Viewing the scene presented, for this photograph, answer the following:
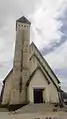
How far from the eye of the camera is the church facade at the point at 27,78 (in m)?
16.9

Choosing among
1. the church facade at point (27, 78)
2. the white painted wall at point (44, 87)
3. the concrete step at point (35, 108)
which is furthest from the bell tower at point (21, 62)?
the concrete step at point (35, 108)

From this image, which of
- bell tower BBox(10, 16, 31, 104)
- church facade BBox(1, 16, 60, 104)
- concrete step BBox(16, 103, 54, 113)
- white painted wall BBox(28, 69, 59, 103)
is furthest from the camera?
white painted wall BBox(28, 69, 59, 103)

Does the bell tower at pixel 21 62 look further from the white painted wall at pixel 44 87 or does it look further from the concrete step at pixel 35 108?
the concrete step at pixel 35 108

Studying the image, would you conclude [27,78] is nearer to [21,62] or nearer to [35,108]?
[21,62]

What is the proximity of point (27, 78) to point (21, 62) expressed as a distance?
5.65 ft

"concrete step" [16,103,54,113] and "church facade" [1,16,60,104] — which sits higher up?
"church facade" [1,16,60,104]

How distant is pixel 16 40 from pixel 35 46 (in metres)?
2.34

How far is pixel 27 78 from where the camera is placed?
1747 centimetres

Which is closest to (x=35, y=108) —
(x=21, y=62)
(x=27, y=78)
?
(x=27, y=78)

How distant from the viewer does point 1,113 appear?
14.8m

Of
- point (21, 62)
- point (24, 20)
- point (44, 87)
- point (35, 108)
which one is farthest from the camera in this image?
point (24, 20)

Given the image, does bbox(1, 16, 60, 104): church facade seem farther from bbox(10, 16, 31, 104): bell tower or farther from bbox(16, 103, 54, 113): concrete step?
bbox(16, 103, 54, 113): concrete step

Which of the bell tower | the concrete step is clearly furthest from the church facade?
the concrete step

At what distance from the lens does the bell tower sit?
16.6m
